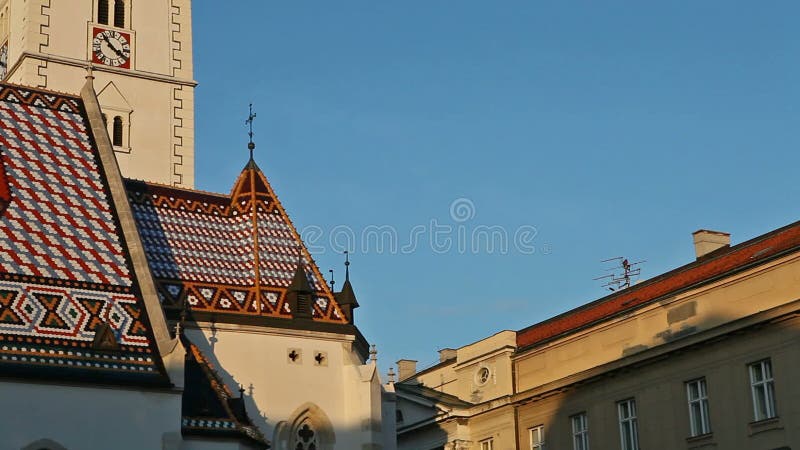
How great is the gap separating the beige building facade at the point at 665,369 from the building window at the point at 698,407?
0.04 m

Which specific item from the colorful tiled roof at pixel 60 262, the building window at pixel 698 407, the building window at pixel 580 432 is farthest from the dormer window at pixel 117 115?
the building window at pixel 698 407

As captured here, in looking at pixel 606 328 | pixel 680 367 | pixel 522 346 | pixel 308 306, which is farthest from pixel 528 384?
pixel 308 306

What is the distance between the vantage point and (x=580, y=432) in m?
43.9

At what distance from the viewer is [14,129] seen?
113ft

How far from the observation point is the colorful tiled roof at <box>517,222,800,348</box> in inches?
1516

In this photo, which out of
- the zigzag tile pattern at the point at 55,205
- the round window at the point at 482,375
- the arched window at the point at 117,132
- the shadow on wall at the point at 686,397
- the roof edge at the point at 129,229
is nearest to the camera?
the roof edge at the point at 129,229

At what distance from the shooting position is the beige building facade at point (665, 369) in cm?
3691

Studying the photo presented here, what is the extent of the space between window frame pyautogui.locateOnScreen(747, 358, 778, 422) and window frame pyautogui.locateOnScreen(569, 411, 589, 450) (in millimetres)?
7189

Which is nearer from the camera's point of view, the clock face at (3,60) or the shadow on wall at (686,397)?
the shadow on wall at (686,397)

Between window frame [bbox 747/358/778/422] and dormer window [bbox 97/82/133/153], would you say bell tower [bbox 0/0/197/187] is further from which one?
window frame [bbox 747/358/778/422]

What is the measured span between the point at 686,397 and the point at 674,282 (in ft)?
12.5

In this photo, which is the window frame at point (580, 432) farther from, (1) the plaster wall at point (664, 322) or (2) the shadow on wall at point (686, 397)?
(1) the plaster wall at point (664, 322)

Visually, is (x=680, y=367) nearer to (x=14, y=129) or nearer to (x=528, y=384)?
(x=528, y=384)

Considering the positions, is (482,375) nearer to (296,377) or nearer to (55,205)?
(296,377)
